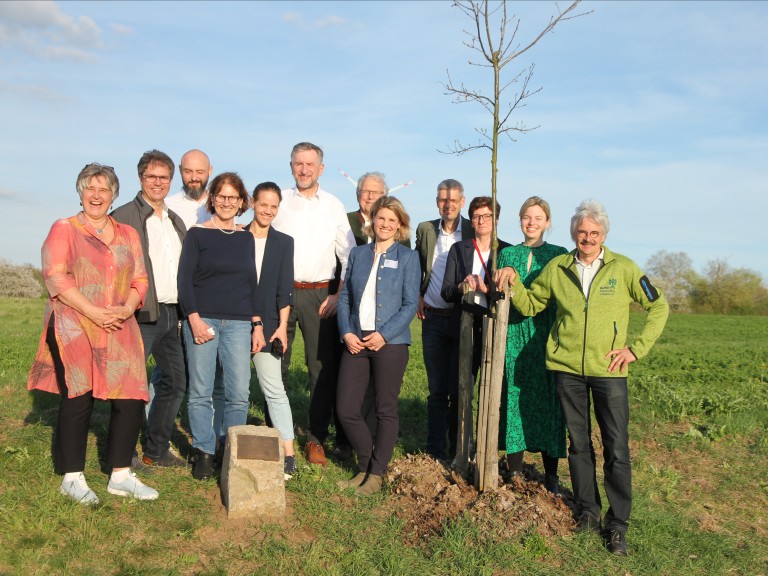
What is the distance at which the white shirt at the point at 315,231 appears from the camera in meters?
6.53

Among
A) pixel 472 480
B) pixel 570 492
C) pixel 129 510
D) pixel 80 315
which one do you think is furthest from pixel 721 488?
pixel 80 315

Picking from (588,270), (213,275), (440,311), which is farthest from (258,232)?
(588,270)

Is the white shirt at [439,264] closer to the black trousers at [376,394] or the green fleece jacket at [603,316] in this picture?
the black trousers at [376,394]

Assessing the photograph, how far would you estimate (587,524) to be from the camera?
512 centimetres

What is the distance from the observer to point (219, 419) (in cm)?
626

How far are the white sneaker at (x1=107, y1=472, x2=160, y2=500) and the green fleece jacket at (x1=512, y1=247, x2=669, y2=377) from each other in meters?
3.21

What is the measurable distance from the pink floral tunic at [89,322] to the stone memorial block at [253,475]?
2.73 feet

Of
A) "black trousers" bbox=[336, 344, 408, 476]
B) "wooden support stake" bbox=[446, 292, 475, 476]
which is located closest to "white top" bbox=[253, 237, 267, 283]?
"black trousers" bbox=[336, 344, 408, 476]

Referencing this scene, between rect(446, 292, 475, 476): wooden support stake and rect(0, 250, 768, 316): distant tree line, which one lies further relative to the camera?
rect(0, 250, 768, 316): distant tree line

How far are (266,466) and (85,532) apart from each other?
4.24ft

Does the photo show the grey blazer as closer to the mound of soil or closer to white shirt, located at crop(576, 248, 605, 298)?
white shirt, located at crop(576, 248, 605, 298)

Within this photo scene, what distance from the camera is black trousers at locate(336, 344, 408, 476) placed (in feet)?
18.9

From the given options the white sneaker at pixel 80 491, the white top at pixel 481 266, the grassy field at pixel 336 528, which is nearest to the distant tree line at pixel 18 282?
the grassy field at pixel 336 528

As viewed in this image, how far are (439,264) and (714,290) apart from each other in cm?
5096
